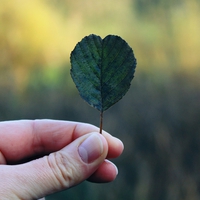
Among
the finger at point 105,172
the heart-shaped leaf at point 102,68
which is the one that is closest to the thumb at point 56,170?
the heart-shaped leaf at point 102,68

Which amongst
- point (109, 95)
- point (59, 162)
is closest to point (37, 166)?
point (59, 162)

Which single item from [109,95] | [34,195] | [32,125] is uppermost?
[109,95]

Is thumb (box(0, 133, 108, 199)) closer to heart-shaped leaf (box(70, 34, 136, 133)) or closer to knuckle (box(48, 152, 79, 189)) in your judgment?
A: knuckle (box(48, 152, 79, 189))

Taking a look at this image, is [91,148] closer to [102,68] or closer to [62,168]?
[62,168]

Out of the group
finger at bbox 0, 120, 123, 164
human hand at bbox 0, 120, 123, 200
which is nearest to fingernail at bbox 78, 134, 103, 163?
human hand at bbox 0, 120, 123, 200

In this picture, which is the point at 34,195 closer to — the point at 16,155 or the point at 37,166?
the point at 37,166

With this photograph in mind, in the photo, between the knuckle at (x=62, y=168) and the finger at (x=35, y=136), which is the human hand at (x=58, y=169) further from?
the finger at (x=35, y=136)

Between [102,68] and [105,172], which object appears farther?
[105,172]

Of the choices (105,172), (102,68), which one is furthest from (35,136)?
(102,68)
